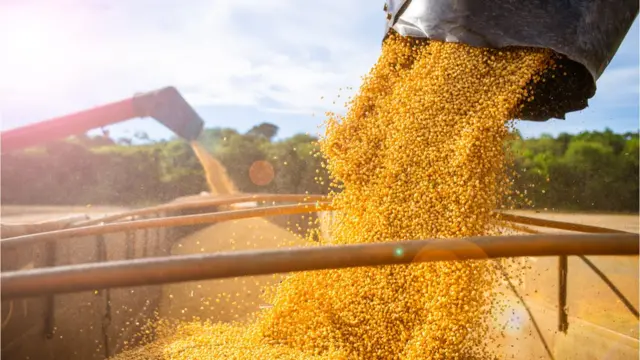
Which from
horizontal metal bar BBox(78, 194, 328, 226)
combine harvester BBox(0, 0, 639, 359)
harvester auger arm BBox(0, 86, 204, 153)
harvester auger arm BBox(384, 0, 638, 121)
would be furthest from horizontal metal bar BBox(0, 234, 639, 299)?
harvester auger arm BBox(0, 86, 204, 153)

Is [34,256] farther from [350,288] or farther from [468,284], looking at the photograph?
[468,284]

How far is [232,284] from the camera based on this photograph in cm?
454

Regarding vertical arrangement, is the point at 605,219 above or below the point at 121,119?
below

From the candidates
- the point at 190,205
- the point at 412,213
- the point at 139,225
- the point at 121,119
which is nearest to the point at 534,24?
the point at 412,213

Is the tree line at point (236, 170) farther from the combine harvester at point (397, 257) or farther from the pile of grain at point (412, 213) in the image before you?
the pile of grain at point (412, 213)

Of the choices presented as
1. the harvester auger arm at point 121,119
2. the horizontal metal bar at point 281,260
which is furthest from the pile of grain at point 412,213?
the harvester auger arm at point 121,119

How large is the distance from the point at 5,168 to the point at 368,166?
1488cm

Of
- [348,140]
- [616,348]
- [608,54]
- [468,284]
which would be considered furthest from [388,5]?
[616,348]

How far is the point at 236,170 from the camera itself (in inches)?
585

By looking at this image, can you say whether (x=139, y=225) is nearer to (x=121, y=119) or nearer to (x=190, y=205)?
(x=190, y=205)

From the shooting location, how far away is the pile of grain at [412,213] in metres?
2.14

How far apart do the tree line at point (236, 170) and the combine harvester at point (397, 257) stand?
26.0ft

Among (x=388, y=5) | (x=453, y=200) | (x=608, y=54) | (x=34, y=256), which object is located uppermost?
(x=388, y=5)

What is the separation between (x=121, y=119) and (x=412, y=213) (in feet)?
14.6
